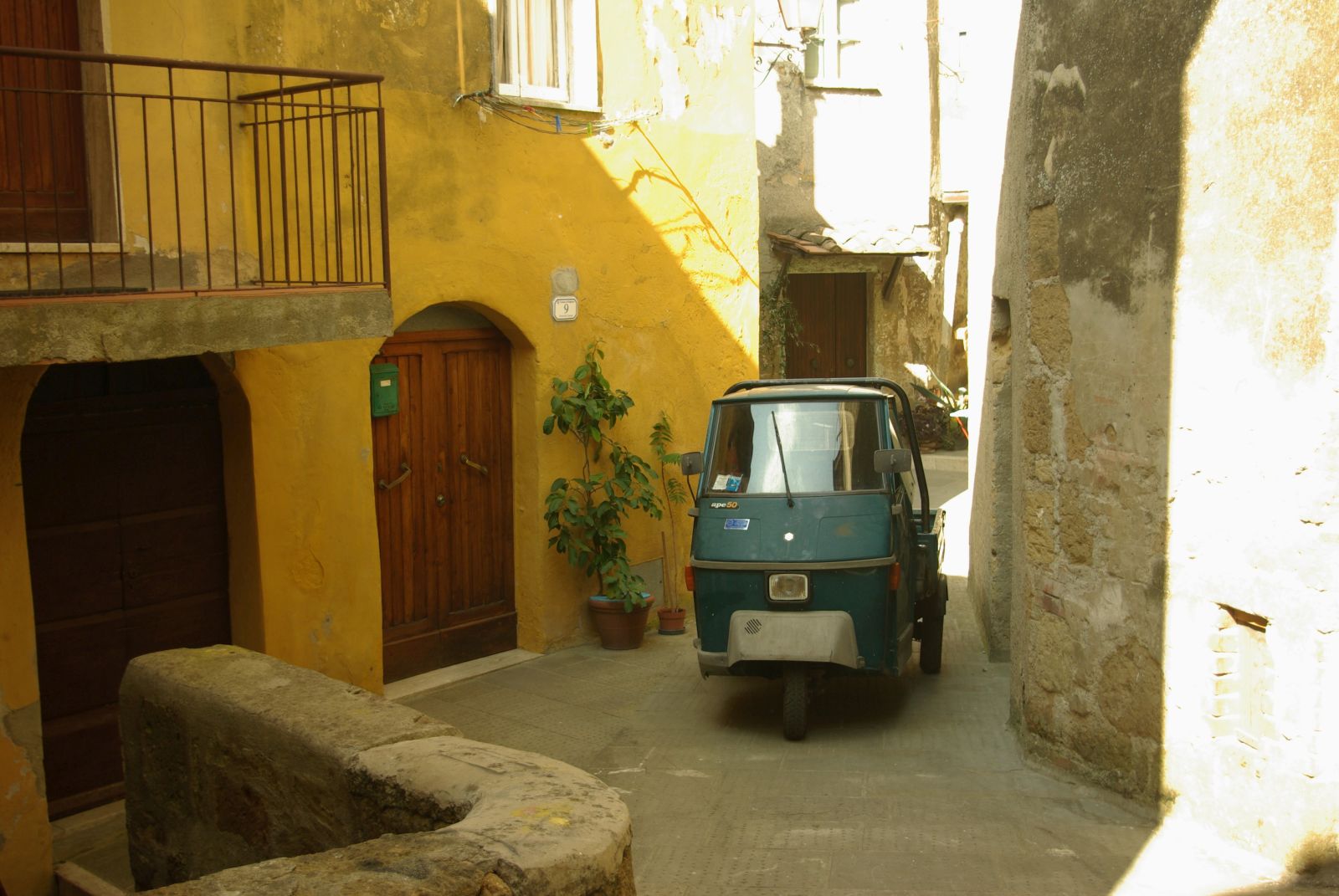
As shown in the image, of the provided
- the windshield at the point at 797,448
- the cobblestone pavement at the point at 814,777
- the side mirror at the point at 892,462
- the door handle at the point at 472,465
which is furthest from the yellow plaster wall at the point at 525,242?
the side mirror at the point at 892,462

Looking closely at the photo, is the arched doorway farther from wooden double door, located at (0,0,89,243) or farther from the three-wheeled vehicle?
the three-wheeled vehicle

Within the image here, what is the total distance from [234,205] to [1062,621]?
184 inches

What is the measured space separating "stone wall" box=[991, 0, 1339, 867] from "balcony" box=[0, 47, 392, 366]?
328 centimetres

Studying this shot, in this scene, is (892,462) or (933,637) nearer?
(892,462)

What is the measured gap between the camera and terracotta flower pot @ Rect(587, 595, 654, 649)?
958cm

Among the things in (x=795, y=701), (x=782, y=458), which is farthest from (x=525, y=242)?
(x=795, y=701)

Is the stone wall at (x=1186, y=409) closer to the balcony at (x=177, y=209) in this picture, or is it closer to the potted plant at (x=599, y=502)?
the balcony at (x=177, y=209)

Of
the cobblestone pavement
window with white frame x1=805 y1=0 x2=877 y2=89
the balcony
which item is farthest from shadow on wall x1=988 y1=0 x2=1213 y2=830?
window with white frame x1=805 y1=0 x2=877 y2=89

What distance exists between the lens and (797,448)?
788cm

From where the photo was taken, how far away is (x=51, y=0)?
21.1 feet

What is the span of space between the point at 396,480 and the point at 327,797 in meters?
4.77

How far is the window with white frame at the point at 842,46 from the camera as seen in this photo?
1662 cm

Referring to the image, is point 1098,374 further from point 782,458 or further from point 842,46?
point 842,46

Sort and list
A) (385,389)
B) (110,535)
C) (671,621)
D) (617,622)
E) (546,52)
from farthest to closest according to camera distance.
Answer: (671,621) < (617,622) < (546,52) < (385,389) < (110,535)
